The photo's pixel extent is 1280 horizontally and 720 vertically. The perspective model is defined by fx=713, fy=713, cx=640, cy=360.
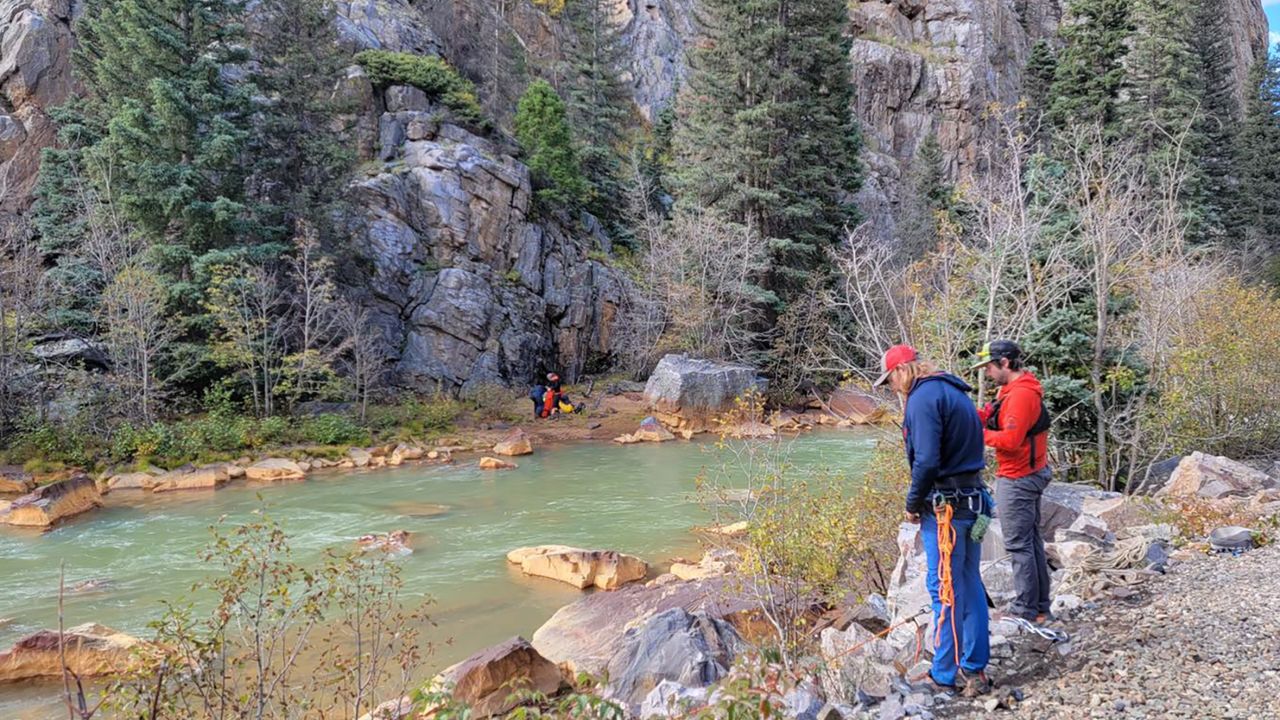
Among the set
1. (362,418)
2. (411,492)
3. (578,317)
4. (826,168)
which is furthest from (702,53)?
(411,492)

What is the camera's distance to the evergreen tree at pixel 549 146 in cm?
2888

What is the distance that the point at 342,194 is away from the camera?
22.7 meters

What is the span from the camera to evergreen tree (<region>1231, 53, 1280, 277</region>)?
3114 centimetres

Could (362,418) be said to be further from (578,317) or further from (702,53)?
(702,53)

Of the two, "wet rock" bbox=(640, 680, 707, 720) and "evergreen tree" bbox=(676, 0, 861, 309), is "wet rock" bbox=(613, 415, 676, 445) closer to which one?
A: "evergreen tree" bbox=(676, 0, 861, 309)

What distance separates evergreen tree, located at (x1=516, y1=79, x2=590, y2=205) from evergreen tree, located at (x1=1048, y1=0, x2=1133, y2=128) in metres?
18.1

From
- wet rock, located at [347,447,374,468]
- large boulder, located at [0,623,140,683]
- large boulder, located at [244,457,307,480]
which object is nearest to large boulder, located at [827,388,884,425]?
wet rock, located at [347,447,374,468]

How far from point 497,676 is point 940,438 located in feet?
11.8

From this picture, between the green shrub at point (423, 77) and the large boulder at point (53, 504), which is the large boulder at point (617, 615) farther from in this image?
the green shrub at point (423, 77)

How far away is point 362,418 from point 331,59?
1276 centimetres

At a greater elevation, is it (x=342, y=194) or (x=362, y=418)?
(x=342, y=194)

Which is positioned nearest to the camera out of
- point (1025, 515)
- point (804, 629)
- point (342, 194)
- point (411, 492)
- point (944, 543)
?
point (944, 543)

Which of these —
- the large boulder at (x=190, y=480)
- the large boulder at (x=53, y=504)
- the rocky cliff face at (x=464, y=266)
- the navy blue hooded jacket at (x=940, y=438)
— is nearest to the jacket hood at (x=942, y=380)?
the navy blue hooded jacket at (x=940, y=438)

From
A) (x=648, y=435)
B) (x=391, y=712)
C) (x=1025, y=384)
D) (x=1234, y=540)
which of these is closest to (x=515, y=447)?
(x=648, y=435)
